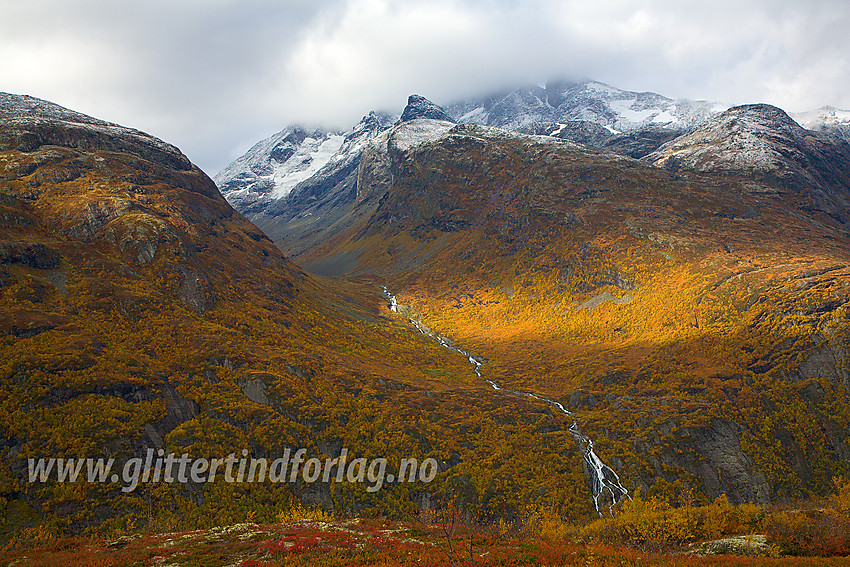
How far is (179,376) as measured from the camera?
58969 millimetres

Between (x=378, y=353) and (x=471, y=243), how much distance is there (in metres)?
91.2

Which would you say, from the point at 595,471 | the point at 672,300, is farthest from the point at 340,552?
the point at 672,300

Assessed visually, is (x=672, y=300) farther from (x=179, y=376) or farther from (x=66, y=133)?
(x=66, y=133)

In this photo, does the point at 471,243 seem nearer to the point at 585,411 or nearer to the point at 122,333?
the point at 585,411

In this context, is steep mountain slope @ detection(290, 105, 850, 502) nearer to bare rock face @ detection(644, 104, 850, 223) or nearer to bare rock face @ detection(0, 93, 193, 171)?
bare rock face @ detection(644, 104, 850, 223)

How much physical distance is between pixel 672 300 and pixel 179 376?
360 ft

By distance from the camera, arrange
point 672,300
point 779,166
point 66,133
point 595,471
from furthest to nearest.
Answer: point 779,166 → point 672,300 → point 66,133 → point 595,471

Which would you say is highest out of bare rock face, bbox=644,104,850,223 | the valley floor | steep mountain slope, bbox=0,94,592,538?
bare rock face, bbox=644,104,850,223

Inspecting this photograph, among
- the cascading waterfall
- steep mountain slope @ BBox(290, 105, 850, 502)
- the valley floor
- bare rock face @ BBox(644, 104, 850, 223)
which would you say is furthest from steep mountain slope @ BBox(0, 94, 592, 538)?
bare rock face @ BBox(644, 104, 850, 223)

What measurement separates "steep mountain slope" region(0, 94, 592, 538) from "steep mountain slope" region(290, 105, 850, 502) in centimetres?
1638

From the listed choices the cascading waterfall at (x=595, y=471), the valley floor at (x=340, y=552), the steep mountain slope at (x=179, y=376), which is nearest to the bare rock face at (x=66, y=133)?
the steep mountain slope at (x=179, y=376)

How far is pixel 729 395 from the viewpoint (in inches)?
2901

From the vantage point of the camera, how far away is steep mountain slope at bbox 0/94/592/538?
43.0m

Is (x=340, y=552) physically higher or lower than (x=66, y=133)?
lower
